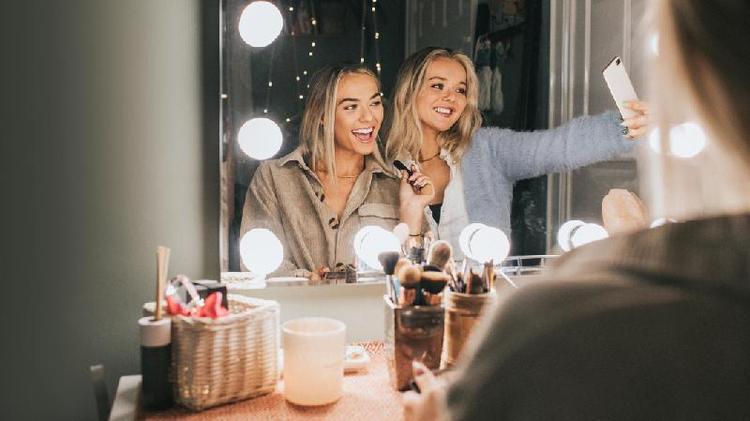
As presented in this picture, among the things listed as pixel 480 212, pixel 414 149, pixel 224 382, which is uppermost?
pixel 414 149

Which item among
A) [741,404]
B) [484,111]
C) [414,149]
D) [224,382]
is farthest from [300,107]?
[741,404]

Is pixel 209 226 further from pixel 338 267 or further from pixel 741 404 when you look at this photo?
pixel 741 404

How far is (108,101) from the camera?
1.12 meters

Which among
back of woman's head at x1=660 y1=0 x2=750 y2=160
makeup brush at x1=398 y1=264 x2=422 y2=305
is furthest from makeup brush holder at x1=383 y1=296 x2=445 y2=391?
back of woman's head at x1=660 y1=0 x2=750 y2=160

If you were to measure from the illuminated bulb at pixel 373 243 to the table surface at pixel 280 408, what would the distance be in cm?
28

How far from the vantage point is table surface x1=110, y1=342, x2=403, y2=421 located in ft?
3.31

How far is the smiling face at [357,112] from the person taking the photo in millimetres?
1271

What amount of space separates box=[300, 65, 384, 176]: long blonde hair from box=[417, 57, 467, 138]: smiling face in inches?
4.1

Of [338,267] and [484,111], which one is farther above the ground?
[484,111]

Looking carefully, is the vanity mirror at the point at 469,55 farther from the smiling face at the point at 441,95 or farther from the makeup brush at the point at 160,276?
the makeup brush at the point at 160,276

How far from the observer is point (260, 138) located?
1.25 meters

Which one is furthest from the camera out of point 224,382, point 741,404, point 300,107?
point 300,107

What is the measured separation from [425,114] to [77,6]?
2.04 ft

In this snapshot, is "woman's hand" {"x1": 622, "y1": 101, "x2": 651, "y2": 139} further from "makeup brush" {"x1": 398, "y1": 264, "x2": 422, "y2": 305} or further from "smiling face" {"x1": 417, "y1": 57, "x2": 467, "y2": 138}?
"makeup brush" {"x1": 398, "y1": 264, "x2": 422, "y2": 305}
